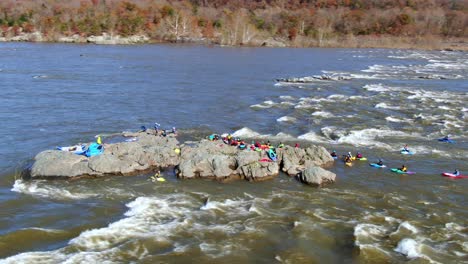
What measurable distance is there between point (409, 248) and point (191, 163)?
1397cm

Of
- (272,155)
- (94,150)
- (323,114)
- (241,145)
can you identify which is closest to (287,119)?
(323,114)

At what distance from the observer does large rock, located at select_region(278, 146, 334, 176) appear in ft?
98.7

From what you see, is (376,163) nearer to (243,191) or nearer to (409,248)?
(243,191)

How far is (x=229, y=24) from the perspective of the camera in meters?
165

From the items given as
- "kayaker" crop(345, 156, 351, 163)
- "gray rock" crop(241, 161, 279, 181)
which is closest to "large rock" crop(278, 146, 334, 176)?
"kayaker" crop(345, 156, 351, 163)

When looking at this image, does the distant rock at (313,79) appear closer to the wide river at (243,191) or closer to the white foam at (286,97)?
the wide river at (243,191)

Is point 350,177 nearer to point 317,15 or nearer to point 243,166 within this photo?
point 243,166

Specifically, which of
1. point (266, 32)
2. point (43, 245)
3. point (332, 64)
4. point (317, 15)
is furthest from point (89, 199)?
point (317, 15)

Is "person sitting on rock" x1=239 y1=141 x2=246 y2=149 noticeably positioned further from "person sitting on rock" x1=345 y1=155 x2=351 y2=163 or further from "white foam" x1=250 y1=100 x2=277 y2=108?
"white foam" x1=250 y1=100 x2=277 y2=108

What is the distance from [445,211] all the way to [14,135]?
31.8 meters

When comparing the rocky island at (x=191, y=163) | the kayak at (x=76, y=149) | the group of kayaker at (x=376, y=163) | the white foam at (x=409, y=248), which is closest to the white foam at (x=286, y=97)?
the group of kayaker at (x=376, y=163)

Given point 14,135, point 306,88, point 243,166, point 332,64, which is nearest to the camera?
point 243,166

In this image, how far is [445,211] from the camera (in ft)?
81.1

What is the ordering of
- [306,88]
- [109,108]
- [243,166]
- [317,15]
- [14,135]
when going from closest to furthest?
[243,166], [14,135], [109,108], [306,88], [317,15]
